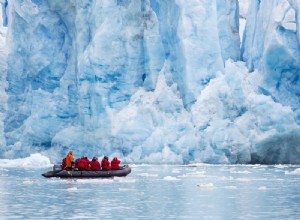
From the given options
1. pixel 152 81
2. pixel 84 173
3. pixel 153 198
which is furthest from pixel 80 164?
pixel 152 81

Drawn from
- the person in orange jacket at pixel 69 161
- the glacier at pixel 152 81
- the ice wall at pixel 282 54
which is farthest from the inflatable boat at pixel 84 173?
the ice wall at pixel 282 54

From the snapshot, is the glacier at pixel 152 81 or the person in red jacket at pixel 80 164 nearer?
the person in red jacket at pixel 80 164

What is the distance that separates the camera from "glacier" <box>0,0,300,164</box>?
27031 millimetres

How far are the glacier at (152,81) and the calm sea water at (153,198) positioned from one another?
7.51 metres

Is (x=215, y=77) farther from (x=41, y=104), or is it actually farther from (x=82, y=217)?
(x=82, y=217)

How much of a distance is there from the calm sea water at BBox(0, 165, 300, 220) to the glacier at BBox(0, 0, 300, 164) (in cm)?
751

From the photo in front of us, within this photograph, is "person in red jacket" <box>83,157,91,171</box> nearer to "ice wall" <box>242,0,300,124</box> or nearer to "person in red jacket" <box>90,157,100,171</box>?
"person in red jacket" <box>90,157,100,171</box>

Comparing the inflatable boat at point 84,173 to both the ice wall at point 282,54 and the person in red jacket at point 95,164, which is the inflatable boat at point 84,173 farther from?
the ice wall at point 282,54

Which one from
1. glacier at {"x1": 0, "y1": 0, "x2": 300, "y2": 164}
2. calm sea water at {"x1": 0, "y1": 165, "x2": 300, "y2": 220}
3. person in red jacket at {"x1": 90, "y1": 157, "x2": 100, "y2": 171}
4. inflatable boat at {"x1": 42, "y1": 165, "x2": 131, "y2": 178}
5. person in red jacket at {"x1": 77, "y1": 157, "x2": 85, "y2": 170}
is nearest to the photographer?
calm sea water at {"x1": 0, "y1": 165, "x2": 300, "y2": 220}

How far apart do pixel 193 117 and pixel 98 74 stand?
4.99 metres

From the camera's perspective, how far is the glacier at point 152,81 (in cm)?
2703

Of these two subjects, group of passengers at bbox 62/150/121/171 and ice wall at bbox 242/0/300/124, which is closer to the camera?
group of passengers at bbox 62/150/121/171

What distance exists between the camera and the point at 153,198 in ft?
44.8

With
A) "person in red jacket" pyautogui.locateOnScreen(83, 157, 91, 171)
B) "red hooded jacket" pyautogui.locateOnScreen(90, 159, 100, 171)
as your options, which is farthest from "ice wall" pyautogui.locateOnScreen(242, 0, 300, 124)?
"person in red jacket" pyautogui.locateOnScreen(83, 157, 91, 171)
